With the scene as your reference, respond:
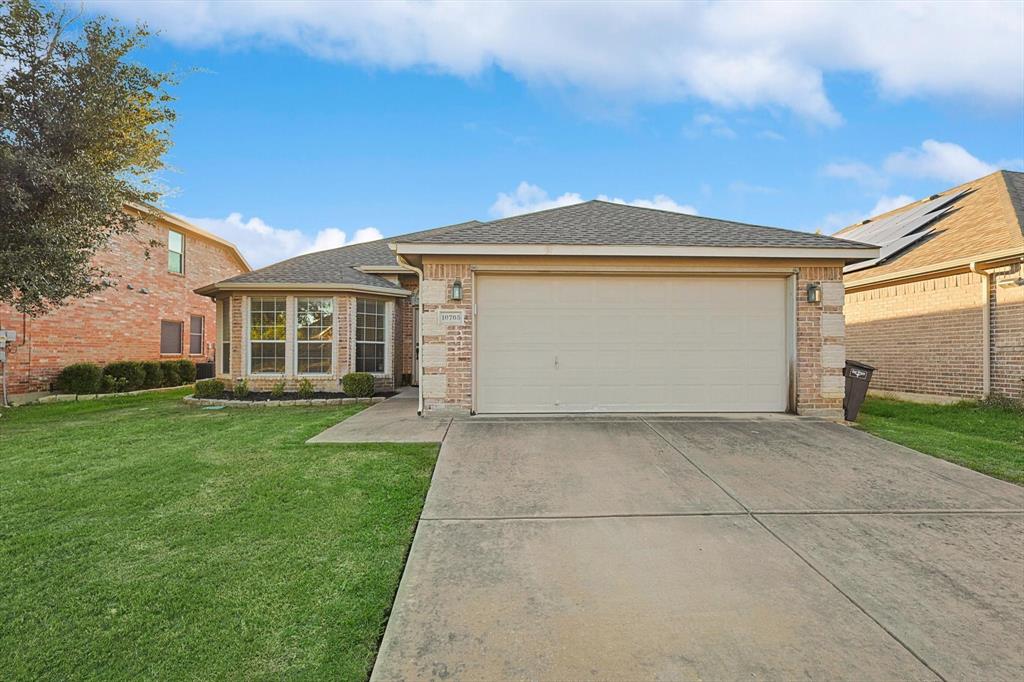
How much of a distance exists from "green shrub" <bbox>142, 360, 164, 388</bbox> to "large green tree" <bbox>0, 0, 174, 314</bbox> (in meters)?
5.96

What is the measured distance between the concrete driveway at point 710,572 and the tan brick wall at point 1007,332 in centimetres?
571

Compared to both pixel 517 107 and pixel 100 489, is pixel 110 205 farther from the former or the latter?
pixel 517 107

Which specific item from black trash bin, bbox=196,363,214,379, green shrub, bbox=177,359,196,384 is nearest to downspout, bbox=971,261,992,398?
green shrub, bbox=177,359,196,384

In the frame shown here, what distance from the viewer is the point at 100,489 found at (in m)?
4.55

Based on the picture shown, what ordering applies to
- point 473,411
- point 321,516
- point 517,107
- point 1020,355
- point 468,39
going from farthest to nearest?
point 517,107 → point 468,39 → point 1020,355 → point 473,411 → point 321,516

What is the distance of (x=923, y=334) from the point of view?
10477mm

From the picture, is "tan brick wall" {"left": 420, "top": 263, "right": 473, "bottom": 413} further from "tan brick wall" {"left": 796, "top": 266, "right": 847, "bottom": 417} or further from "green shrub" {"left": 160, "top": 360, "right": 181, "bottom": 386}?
"green shrub" {"left": 160, "top": 360, "right": 181, "bottom": 386}

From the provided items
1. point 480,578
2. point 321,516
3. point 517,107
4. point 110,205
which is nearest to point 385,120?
point 517,107

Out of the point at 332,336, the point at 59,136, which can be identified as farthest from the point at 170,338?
the point at 59,136

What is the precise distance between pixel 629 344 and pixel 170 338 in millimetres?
16578

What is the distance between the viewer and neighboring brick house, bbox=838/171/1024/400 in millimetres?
8859

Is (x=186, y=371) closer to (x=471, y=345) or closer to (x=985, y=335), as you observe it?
(x=471, y=345)

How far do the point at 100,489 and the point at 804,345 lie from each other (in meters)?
9.64

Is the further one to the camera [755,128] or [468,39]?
[755,128]
